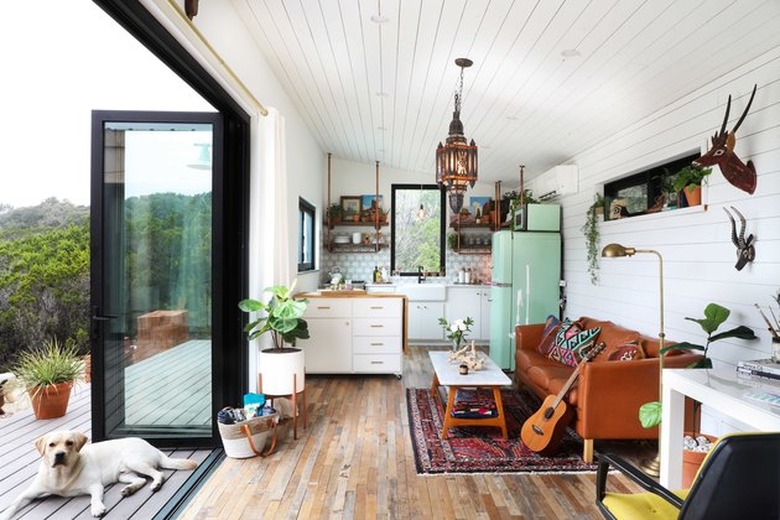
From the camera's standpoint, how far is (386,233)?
7.42 meters

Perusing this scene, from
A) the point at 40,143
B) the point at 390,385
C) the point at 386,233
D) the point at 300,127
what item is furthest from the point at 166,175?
the point at 386,233

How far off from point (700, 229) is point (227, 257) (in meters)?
3.28

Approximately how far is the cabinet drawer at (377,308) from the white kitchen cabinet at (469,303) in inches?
85.3

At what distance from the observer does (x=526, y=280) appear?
5.45m

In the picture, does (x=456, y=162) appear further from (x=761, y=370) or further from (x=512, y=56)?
(x=761, y=370)

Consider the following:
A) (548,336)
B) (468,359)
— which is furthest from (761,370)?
(548,336)

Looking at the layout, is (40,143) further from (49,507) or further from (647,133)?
(647,133)

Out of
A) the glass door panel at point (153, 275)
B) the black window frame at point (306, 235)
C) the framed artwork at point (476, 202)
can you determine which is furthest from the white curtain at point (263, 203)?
the framed artwork at point (476, 202)

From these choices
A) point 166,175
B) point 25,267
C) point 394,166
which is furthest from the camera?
point 394,166

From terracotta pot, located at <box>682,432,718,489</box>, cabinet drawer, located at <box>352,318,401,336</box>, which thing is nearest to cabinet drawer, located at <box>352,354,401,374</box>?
cabinet drawer, located at <box>352,318,401,336</box>

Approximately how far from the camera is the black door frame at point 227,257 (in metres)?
2.90

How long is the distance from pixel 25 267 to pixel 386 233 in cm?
521

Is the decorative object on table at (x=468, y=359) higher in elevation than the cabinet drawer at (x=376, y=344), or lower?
higher

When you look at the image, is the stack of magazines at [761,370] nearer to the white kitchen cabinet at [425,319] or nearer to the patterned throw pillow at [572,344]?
the patterned throw pillow at [572,344]
